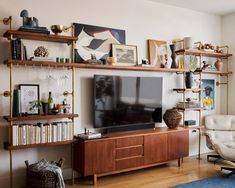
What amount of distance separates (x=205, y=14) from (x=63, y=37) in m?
3.18

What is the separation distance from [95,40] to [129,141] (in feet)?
5.15

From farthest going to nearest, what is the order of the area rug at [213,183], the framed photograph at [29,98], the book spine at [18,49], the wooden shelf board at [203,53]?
the wooden shelf board at [203,53]
the area rug at [213,183]
the framed photograph at [29,98]
the book spine at [18,49]

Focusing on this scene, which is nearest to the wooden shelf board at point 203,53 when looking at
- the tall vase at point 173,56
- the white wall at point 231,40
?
the tall vase at point 173,56

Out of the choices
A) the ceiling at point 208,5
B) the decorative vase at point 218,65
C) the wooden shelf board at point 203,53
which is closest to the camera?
the ceiling at point 208,5

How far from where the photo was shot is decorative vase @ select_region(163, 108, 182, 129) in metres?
4.40

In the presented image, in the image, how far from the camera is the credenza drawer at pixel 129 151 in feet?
12.3

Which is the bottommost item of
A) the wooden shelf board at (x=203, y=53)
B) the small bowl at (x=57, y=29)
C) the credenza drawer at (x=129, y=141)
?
the credenza drawer at (x=129, y=141)

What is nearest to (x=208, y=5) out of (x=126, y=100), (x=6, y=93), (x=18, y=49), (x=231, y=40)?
(x=231, y=40)

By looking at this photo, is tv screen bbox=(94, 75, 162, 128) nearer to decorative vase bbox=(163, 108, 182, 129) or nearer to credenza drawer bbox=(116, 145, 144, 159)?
decorative vase bbox=(163, 108, 182, 129)

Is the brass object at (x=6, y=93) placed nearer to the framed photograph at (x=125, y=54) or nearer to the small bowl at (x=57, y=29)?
the small bowl at (x=57, y=29)

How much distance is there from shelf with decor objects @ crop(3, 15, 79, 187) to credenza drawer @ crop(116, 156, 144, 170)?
2.42 ft

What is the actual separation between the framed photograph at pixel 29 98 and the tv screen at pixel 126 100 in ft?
2.74

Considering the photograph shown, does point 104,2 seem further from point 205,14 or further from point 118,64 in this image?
point 205,14

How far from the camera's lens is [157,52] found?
15.0 feet
